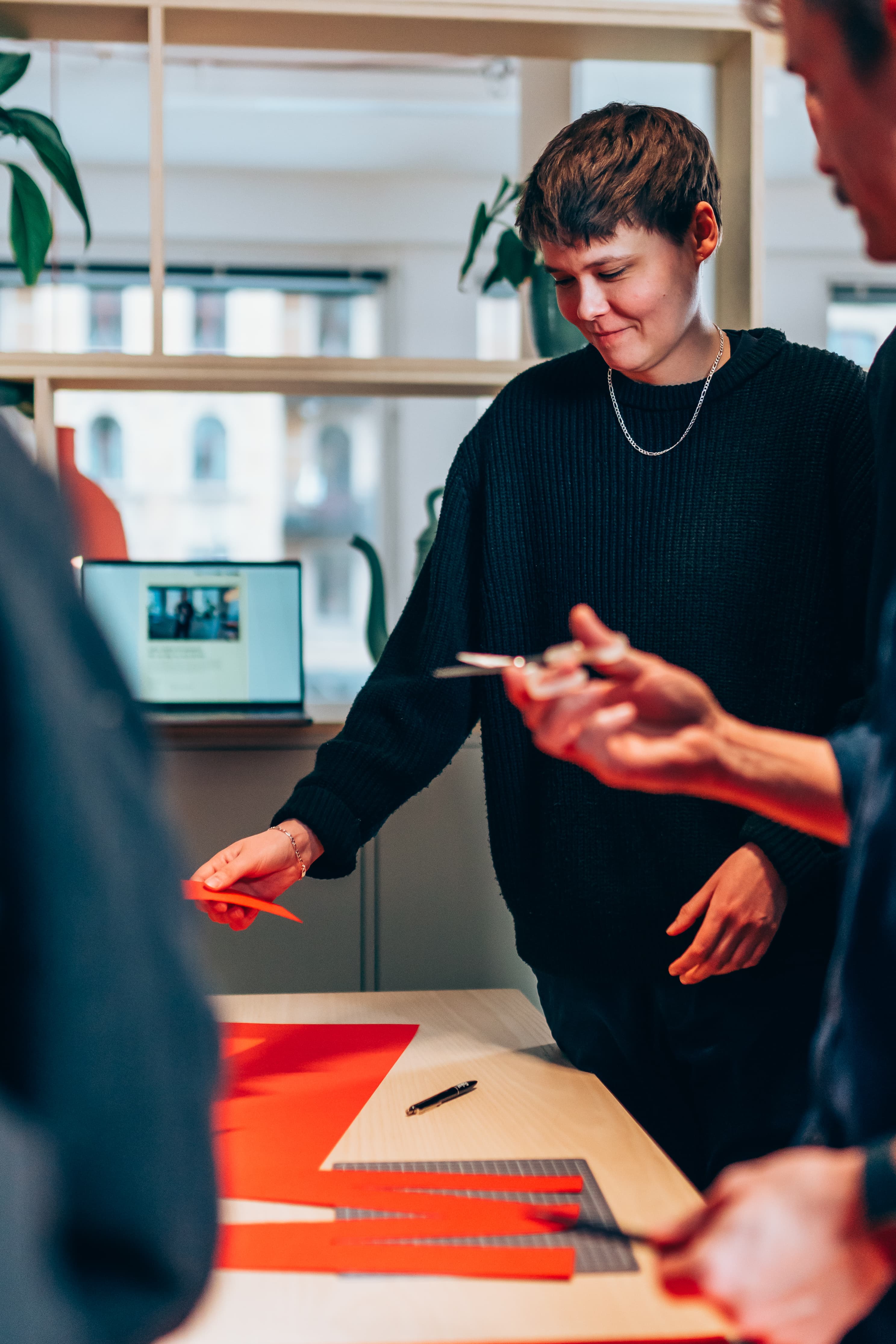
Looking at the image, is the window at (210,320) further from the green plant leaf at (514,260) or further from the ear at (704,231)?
the ear at (704,231)

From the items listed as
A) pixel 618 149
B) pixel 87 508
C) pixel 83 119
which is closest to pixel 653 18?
pixel 618 149

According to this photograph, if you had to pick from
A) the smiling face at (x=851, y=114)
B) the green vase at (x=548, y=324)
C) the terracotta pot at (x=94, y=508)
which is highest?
the green vase at (x=548, y=324)

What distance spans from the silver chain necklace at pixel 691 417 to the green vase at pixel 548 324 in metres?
0.61

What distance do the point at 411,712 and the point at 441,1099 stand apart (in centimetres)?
41

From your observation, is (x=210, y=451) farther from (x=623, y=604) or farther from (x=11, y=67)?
(x=623, y=604)

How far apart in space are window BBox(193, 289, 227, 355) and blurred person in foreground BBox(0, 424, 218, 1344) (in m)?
5.75

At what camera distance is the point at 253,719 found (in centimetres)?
177

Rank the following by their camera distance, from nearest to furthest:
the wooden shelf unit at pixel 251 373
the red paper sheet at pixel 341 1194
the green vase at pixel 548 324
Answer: the red paper sheet at pixel 341 1194 → the wooden shelf unit at pixel 251 373 → the green vase at pixel 548 324

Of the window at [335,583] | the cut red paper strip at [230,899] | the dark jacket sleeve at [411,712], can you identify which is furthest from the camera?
the window at [335,583]

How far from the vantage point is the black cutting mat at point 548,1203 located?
70 cm

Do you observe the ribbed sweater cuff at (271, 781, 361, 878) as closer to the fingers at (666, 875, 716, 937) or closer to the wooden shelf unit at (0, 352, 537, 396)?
the fingers at (666, 875, 716, 937)

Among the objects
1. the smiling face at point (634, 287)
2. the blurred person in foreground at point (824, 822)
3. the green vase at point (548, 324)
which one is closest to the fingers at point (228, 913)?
the blurred person in foreground at point (824, 822)

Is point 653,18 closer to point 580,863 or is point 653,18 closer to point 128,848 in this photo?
point 580,863

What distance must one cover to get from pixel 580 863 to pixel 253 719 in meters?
0.73
